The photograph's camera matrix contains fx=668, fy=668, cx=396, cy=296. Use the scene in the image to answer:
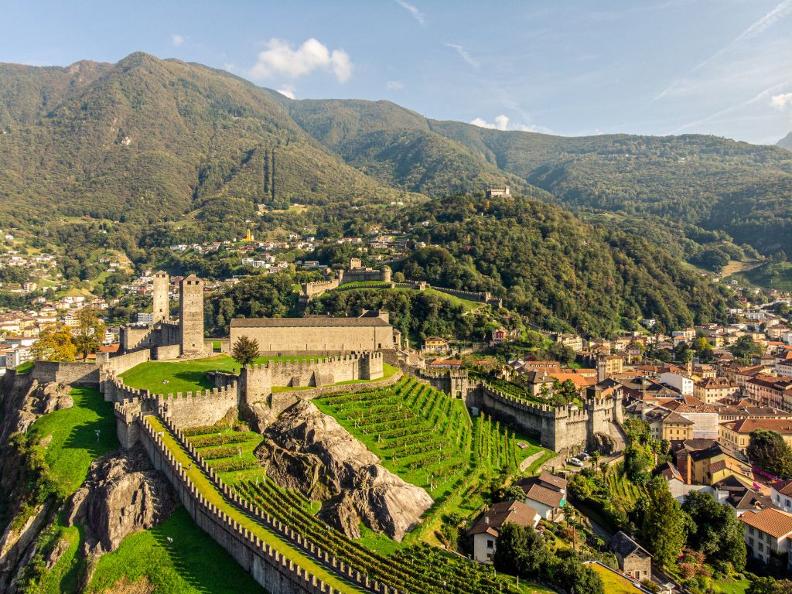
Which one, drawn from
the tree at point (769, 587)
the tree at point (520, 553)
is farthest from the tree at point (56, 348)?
the tree at point (769, 587)

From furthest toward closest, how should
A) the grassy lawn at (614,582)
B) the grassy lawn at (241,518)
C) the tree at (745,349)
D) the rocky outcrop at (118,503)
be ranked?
the tree at (745,349) → the grassy lawn at (614,582) → the rocky outcrop at (118,503) → the grassy lawn at (241,518)

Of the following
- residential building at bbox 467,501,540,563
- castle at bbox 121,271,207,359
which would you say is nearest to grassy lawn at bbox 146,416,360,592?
residential building at bbox 467,501,540,563

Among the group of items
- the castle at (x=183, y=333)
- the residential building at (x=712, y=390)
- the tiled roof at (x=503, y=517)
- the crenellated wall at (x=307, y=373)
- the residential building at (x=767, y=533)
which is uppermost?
the castle at (x=183, y=333)

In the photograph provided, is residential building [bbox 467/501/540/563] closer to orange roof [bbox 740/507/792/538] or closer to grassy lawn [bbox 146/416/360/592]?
grassy lawn [bbox 146/416/360/592]

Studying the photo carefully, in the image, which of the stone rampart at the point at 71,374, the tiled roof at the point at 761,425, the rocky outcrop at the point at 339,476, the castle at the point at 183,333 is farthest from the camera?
the tiled roof at the point at 761,425

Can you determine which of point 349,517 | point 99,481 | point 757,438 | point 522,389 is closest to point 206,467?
point 99,481

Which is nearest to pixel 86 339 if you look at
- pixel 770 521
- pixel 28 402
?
pixel 28 402

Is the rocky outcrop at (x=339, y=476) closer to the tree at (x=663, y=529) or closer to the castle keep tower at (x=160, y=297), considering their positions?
the tree at (x=663, y=529)

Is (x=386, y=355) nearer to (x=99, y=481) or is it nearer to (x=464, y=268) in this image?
(x=99, y=481)
